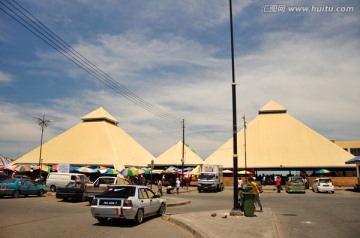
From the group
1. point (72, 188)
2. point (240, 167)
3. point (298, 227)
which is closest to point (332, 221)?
point (298, 227)

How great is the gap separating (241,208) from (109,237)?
24.0 ft

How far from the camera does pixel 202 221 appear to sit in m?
12.5

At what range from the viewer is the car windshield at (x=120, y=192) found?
1248 cm

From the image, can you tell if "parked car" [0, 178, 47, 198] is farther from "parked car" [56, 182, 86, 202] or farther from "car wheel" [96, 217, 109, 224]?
"car wheel" [96, 217, 109, 224]

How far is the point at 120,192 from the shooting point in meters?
12.8

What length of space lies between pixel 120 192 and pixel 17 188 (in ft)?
50.3

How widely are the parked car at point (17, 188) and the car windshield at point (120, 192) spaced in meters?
14.2

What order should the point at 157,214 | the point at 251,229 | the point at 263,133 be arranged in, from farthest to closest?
the point at 263,133
the point at 157,214
the point at 251,229

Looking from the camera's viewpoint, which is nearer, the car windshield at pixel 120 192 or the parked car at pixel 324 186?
the car windshield at pixel 120 192

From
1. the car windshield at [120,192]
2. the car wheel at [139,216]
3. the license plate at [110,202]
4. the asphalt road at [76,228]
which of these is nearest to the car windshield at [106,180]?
the asphalt road at [76,228]

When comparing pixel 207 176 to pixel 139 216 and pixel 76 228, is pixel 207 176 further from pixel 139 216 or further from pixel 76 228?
pixel 76 228

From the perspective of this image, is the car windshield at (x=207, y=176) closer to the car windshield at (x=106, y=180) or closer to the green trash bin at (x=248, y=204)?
the car windshield at (x=106, y=180)

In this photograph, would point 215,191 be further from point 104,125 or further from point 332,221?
point 104,125

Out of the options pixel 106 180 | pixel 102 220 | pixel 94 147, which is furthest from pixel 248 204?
pixel 94 147
